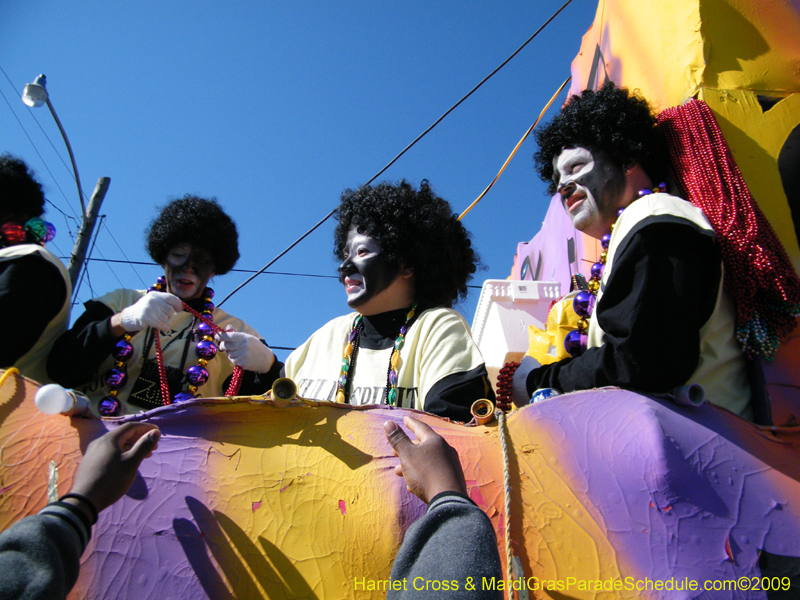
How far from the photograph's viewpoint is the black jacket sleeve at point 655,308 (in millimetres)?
1692

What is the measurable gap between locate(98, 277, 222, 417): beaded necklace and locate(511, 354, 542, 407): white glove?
119 cm

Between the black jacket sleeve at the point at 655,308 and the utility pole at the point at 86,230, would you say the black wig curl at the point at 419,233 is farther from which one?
the utility pole at the point at 86,230

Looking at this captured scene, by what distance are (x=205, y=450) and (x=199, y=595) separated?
12.9 inches

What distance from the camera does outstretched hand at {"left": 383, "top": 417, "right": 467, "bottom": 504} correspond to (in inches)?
48.7

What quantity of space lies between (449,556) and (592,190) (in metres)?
1.80

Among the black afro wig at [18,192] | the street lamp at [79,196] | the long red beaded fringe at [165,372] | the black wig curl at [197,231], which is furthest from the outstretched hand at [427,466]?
the street lamp at [79,196]

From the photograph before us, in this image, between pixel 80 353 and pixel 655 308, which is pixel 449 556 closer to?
pixel 655 308

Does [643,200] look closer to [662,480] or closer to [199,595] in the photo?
[662,480]

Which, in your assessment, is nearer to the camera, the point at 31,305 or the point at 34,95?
the point at 31,305

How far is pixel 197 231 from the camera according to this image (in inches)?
129

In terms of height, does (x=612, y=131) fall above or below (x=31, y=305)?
above

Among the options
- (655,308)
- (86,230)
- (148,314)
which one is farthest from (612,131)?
(86,230)

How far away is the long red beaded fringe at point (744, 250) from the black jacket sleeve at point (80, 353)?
89.6 inches

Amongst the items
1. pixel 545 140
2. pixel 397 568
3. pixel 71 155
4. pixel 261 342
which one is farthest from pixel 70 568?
pixel 71 155
